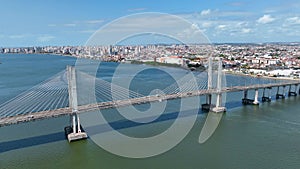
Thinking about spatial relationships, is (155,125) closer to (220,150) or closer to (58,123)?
(220,150)

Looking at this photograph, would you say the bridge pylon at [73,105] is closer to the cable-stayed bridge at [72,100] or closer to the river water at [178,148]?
the cable-stayed bridge at [72,100]

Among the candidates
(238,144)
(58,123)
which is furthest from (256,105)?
(58,123)

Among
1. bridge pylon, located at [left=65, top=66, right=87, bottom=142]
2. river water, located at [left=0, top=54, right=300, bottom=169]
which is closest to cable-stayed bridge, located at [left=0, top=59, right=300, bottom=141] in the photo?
bridge pylon, located at [left=65, top=66, right=87, bottom=142]

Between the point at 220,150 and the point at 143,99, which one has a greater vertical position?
the point at 143,99

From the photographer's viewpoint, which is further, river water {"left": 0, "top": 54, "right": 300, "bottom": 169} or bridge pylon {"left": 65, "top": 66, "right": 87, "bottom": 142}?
bridge pylon {"left": 65, "top": 66, "right": 87, "bottom": 142}

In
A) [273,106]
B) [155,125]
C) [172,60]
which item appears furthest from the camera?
[172,60]

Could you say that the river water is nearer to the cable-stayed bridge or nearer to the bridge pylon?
the bridge pylon

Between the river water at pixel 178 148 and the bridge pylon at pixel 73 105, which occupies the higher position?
the bridge pylon at pixel 73 105

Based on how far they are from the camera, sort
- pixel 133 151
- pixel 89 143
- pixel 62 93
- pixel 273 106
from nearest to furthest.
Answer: pixel 133 151, pixel 89 143, pixel 273 106, pixel 62 93

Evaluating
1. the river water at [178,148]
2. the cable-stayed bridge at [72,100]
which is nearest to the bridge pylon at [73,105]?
the cable-stayed bridge at [72,100]

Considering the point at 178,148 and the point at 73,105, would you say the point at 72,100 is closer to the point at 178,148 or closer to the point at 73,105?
the point at 73,105

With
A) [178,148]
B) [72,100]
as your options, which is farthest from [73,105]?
[178,148]
